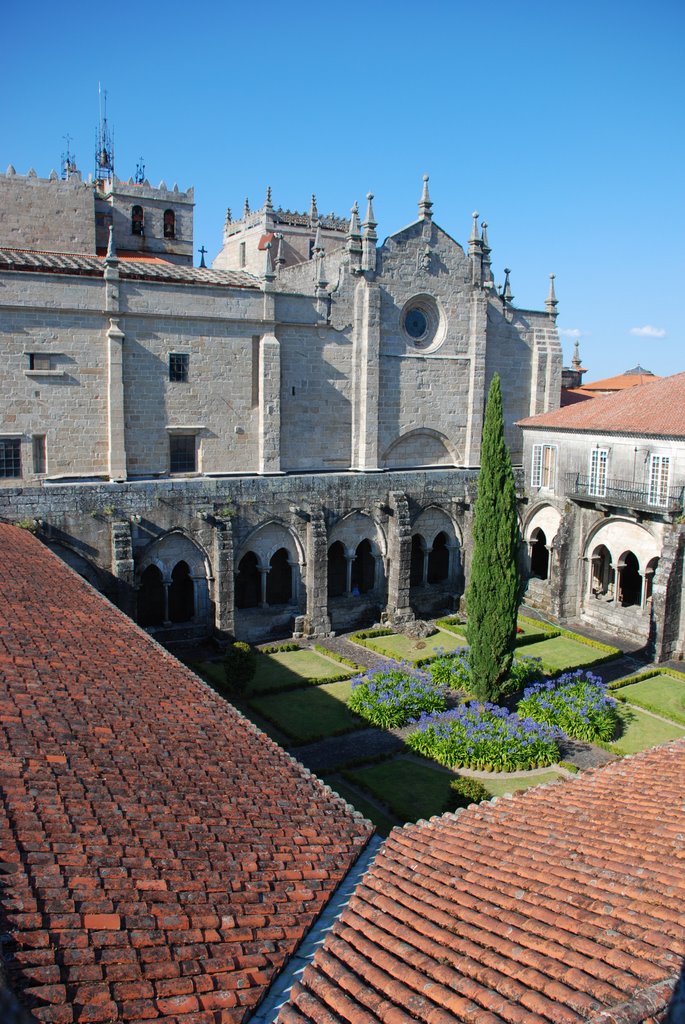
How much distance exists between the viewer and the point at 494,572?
77.6 ft

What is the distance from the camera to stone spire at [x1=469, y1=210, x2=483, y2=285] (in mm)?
36719

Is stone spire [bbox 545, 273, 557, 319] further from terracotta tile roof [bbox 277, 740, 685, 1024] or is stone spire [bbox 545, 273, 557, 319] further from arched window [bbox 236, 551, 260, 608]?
terracotta tile roof [bbox 277, 740, 685, 1024]

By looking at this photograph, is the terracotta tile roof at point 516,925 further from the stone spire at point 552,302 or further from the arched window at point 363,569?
the stone spire at point 552,302

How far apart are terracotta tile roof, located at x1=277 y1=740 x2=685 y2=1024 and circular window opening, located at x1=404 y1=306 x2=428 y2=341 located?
28.5 meters

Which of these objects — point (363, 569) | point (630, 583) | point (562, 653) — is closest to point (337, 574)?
point (363, 569)

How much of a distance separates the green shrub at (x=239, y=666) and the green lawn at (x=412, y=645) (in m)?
5.98

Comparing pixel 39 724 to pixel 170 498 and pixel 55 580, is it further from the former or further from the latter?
pixel 170 498

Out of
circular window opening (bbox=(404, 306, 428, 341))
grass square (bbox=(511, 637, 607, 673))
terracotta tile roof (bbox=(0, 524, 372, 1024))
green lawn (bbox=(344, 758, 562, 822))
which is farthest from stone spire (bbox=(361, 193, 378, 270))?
terracotta tile roof (bbox=(0, 524, 372, 1024))

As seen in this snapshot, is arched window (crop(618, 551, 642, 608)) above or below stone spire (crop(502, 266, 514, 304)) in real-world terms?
below

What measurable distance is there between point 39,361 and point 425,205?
57.9 feet

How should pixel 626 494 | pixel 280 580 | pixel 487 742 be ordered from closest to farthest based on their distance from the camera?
1. pixel 487 742
2. pixel 626 494
3. pixel 280 580

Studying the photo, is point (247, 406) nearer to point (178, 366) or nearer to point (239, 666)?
point (178, 366)

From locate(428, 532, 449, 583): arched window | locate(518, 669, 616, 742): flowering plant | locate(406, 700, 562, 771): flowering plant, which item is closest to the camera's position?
locate(406, 700, 562, 771): flowering plant

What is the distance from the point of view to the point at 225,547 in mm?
27328
